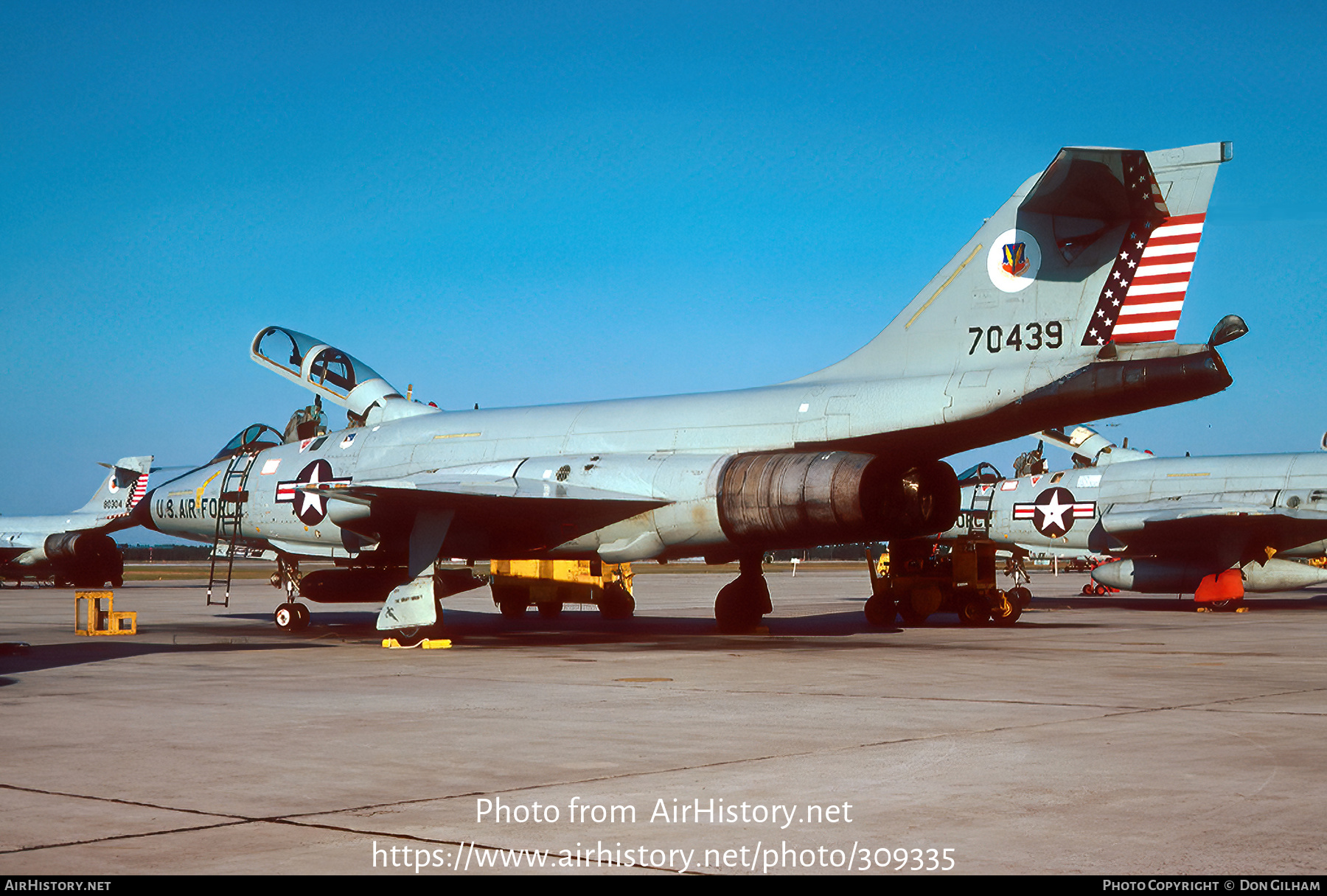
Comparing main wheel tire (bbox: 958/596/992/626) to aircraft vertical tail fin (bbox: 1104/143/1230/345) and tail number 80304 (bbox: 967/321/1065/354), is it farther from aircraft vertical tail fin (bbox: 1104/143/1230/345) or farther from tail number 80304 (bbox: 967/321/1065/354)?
aircraft vertical tail fin (bbox: 1104/143/1230/345)

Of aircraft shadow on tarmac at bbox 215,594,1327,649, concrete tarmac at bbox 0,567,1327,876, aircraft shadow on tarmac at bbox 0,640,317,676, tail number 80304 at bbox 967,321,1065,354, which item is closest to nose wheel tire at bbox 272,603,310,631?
aircraft shadow on tarmac at bbox 215,594,1327,649

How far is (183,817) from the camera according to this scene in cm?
471

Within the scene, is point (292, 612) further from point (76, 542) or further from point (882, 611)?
point (76, 542)

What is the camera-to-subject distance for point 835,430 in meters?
13.8

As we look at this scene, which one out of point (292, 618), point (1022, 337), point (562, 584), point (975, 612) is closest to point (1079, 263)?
point (1022, 337)

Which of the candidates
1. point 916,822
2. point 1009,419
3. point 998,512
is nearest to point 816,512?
point 1009,419

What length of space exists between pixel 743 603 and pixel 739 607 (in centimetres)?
8

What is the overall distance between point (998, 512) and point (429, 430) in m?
16.3

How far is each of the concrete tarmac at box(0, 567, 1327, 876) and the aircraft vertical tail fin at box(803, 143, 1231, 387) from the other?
3414 mm

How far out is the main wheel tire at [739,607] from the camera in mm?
16938

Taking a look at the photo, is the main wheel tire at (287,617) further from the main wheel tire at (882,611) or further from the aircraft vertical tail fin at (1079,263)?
the aircraft vertical tail fin at (1079,263)

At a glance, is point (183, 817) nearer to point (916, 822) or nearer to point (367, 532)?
point (916, 822)

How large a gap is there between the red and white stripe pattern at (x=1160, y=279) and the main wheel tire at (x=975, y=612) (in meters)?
7.85

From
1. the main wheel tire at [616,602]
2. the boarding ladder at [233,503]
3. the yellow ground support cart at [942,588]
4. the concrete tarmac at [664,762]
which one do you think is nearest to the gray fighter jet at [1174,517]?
the yellow ground support cart at [942,588]
